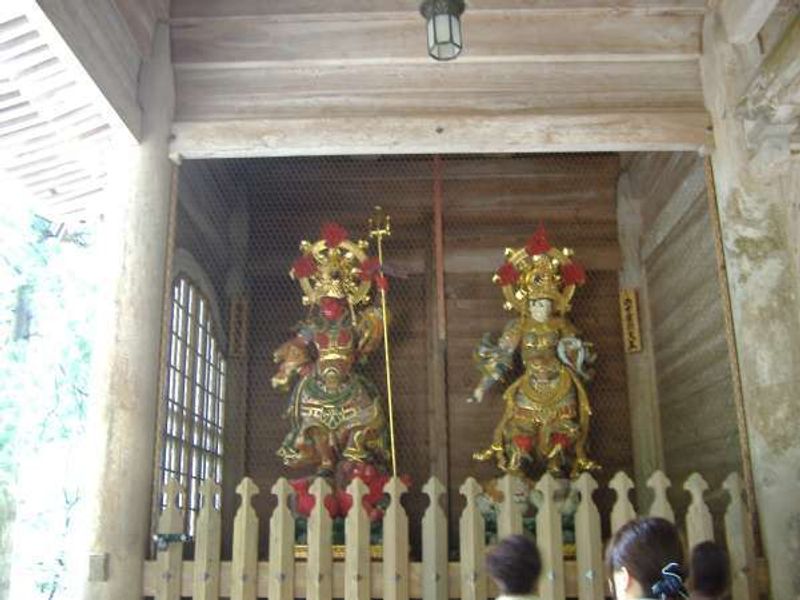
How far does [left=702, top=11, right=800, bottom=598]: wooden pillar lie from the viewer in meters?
3.85

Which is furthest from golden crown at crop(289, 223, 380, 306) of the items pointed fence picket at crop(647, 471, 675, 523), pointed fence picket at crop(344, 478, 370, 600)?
pointed fence picket at crop(647, 471, 675, 523)

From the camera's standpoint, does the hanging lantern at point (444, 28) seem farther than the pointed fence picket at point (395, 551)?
No

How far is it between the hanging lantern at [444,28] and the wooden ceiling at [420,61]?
122cm

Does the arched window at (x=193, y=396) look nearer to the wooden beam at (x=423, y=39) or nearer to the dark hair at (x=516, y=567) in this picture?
the wooden beam at (x=423, y=39)

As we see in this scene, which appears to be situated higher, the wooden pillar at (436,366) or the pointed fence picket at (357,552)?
the wooden pillar at (436,366)

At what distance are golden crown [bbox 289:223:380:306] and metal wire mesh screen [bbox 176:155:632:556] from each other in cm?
40

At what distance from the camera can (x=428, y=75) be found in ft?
15.3

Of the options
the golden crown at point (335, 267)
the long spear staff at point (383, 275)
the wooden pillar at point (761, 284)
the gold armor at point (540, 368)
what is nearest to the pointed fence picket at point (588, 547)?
the wooden pillar at point (761, 284)

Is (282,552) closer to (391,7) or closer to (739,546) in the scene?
(739,546)

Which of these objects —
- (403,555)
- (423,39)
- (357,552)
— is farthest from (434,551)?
(423,39)

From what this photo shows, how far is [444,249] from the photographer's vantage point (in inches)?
253

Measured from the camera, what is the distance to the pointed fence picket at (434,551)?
12.4ft

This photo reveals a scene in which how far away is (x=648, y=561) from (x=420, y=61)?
3.29 metres

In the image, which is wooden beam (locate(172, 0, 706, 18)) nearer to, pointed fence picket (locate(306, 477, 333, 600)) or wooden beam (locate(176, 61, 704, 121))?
wooden beam (locate(176, 61, 704, 121))
